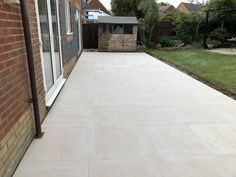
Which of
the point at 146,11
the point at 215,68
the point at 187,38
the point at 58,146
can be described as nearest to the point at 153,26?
the point at 146,11

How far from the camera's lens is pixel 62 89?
542 centimetres

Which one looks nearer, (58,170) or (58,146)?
(58,170)

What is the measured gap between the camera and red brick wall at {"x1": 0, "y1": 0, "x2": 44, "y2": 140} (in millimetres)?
2260

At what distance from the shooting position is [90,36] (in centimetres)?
1500

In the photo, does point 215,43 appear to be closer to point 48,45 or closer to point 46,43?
point 48,45

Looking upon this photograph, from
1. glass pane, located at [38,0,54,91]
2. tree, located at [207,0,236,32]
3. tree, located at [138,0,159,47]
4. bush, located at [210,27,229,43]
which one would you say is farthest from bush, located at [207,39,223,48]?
glass pane, located at [38,0,54,91]

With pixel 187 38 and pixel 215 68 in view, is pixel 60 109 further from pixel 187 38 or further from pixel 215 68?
pixel 187 38

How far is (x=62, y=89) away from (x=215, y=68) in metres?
5.07

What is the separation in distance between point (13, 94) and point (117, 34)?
1161 cm

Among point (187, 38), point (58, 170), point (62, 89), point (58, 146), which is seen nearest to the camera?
point (58, 170)

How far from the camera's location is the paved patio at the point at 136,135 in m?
2.51

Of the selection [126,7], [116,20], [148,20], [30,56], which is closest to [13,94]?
[30,56]

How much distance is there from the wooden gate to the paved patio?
386 inches

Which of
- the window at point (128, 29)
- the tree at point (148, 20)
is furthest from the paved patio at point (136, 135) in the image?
the tree at point (148, 20)
